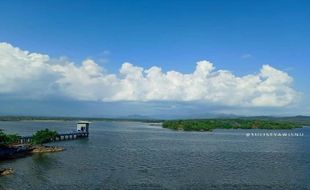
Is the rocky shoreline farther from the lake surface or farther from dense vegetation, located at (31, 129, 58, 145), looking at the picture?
dense vegetation, located at (31, 129, 58, 145)

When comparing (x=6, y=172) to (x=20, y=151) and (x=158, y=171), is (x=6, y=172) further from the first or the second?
(x=20, y=151)

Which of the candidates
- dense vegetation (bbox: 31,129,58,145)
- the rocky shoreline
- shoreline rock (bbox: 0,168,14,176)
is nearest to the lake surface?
shoreline rock (bbox: 0,168,14,176)

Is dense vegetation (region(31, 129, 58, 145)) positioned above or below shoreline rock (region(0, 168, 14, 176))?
above

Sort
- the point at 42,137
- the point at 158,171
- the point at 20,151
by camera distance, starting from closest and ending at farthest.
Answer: the point at 158,171, the point at 20,151, the point at 42,137

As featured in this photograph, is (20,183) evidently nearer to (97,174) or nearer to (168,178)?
(97,174)

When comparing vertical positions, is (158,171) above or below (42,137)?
below

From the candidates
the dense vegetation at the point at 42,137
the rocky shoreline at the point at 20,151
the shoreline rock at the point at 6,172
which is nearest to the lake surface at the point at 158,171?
the shoreline rock at the point at 6,172

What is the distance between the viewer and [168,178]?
174ft

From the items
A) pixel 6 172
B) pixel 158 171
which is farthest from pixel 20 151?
pixel 158 171

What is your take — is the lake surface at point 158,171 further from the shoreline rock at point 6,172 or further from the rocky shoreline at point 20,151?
the rocky shoreline at point 20,151

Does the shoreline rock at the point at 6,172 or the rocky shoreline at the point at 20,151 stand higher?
the rocky shoreline at the point at 20,151

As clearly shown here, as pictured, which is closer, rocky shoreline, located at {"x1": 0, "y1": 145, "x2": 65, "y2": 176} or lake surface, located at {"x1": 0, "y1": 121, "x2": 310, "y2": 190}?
lake surface, located at {"x1": 0, "y1": 121, "x2": 310, "y2": 190}

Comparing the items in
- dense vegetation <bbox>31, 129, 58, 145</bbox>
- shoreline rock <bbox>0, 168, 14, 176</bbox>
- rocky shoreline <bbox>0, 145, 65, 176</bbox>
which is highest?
dense vegetation <bbox>31, 129, 58, 145</bbox>

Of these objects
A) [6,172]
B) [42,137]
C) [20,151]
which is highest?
[42,137]
